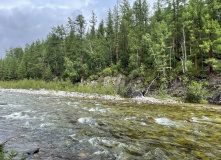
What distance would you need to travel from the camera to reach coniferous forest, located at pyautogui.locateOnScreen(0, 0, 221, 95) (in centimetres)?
2267

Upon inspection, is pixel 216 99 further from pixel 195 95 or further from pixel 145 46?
pixel 145 46

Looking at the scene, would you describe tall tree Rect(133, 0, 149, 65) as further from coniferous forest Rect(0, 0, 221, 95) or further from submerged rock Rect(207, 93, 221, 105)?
submerged rock Rect(207, 93, 221, 105)

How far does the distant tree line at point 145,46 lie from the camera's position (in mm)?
22766

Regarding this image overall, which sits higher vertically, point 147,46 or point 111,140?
point 147,46

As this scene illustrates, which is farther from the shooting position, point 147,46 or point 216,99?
point 147,46

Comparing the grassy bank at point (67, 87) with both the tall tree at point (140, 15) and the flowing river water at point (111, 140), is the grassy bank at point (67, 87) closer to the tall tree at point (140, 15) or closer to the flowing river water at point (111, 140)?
the tall tree at point (140, 15)

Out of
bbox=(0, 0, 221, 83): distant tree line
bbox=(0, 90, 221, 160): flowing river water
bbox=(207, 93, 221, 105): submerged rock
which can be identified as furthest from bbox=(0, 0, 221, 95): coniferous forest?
bbox=(0, 90, 221, 160): flowing river water

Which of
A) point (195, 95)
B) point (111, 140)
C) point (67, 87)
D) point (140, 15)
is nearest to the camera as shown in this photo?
point (111, 140)

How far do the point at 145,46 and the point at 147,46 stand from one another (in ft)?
2.22

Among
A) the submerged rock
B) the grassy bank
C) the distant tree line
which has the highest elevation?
the distant tree line

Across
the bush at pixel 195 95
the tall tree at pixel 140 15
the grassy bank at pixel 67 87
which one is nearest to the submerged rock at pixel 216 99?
the bush at pixel 195 95

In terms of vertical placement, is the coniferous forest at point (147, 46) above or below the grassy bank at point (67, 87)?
above

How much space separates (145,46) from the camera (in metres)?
31.5

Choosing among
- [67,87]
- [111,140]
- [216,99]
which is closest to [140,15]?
[67,87]
